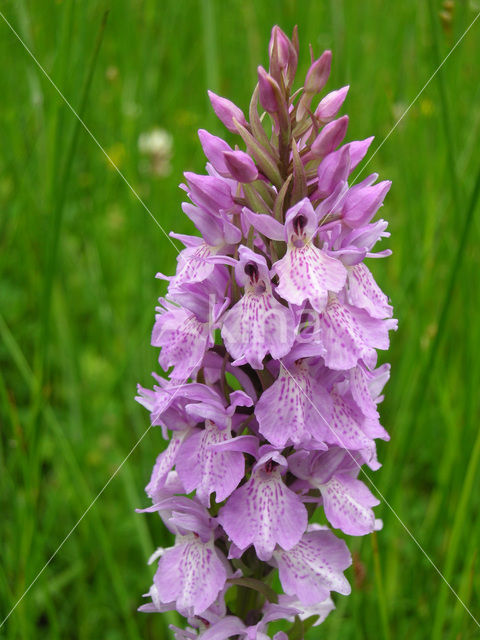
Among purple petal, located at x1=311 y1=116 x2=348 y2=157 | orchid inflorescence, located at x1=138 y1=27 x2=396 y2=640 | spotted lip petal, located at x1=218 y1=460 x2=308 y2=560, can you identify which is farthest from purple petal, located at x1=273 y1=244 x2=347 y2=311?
spotted lip petal, located at x1=218 y1=460 x2=308 y2=560

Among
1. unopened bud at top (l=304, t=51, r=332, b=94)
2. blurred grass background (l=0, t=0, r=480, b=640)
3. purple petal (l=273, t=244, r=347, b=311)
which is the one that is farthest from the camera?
blurred grass background (l=0, t=0, r=480, b=640)

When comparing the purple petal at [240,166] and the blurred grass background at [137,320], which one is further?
the blurred grass background at [137,320]

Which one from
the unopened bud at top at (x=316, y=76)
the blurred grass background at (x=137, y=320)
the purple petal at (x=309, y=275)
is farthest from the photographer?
the blurred grass background at (x=137, y=320)

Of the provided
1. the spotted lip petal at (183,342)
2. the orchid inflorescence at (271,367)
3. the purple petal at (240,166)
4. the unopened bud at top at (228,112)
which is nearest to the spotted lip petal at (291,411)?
the orchid inflorescence at (271,367)

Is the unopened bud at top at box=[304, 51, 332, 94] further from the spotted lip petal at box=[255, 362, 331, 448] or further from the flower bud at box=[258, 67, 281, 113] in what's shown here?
the spotted lip petal at box=[255, 362, 331, 448]

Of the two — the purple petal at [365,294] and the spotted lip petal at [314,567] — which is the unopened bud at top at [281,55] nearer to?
the purple petal at [365,294]

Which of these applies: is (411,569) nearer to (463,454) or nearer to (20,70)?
(463,454)

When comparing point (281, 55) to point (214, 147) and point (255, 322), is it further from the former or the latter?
point (255, 322)

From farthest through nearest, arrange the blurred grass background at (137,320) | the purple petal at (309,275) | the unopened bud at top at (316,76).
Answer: the blurred grass background at (137,320), the unopened bud at top at (316,76), the purple petal at (309,275)
